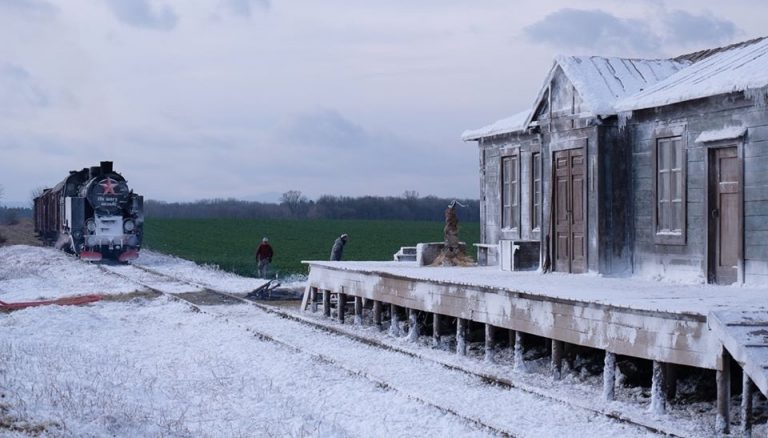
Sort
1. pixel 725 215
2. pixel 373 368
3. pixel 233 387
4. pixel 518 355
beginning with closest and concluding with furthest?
pixel 233 387
pixel 518 355
pixel 373 368
pixel 725 215

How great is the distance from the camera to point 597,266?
16.1 metres

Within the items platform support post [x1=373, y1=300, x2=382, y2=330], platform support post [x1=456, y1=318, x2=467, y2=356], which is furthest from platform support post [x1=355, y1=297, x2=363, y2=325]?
platform support post [x1=456, y1=318, x2=467, y2=356]

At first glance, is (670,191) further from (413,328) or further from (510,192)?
(510,192)

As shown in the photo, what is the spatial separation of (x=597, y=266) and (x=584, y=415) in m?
6.42

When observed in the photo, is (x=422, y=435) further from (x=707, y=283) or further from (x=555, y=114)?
(x=555, y=114)

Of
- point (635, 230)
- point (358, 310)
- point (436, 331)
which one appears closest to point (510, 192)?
point (358, 310)

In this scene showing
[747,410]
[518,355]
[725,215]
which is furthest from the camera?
[725,215]

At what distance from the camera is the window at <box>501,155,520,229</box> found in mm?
20656

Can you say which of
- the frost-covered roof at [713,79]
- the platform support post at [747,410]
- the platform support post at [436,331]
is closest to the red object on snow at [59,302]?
the platform support post at [436,331]

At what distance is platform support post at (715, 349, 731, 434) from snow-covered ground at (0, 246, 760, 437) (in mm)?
317

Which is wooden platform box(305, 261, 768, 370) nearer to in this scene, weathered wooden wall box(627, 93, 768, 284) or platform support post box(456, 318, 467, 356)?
platform support post box(456, 318, 467, 356)

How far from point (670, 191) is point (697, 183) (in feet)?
2.39

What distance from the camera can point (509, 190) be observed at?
2111 centimetres

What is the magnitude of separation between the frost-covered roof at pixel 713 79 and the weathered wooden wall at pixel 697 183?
0.75 ft
